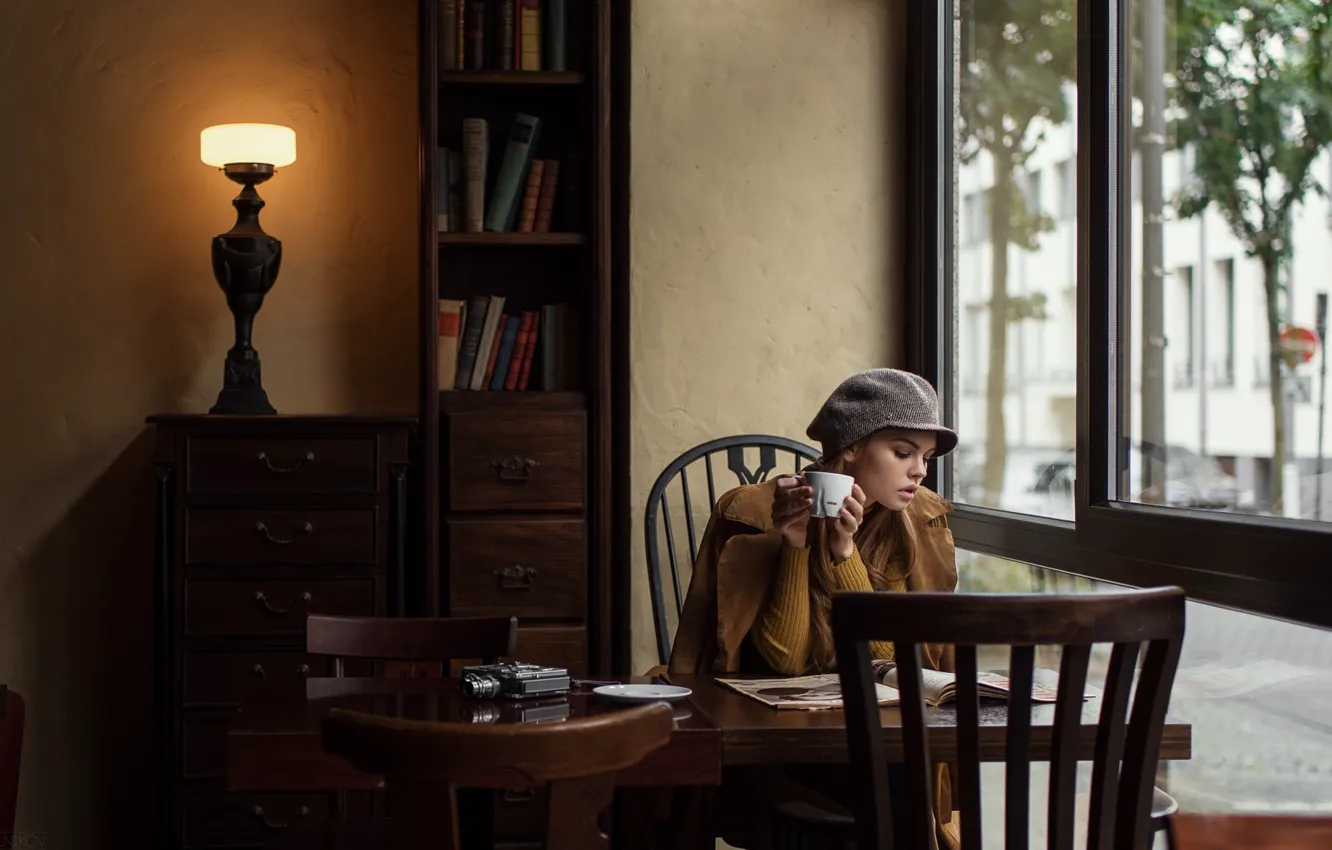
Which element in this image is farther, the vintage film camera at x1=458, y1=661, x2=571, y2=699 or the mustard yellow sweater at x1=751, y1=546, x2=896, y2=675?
the mustard yellow sweater at x1=751, y1=546, x2=896, y2=675

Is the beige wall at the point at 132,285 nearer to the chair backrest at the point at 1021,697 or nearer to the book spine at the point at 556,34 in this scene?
the book spine at the point at 556,34

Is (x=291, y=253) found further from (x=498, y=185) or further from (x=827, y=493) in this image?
(x=827, y=493)

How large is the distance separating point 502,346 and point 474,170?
0.42m

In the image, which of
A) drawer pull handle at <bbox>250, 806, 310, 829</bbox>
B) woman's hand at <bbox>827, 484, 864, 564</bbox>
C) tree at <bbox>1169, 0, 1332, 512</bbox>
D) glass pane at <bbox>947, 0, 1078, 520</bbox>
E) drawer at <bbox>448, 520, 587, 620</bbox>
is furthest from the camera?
drawer at <bbox>448, 520, 587, 620</bbox>

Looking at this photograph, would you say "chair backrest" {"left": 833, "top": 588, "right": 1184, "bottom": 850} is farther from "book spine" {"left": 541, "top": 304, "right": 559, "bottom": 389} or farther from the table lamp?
the table lamp

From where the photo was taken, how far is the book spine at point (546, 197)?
3.29m

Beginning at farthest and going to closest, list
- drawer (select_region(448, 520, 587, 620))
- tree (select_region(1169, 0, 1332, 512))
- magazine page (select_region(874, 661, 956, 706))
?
drawer (select_region(448, 520, 587, 620)) < tree (select_region(1169, 0, 1332, 512)) < magazine page (select_region(874, 661, 956, 706))

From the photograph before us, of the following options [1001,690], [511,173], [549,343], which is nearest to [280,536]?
[549,343]

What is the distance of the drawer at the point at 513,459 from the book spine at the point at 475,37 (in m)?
0.82

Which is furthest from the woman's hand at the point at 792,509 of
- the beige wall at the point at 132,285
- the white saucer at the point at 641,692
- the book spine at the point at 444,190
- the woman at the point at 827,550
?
the beige wall at the point at 132,285

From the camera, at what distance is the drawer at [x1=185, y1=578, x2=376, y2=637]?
300 centimetres

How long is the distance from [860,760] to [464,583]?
1.80m

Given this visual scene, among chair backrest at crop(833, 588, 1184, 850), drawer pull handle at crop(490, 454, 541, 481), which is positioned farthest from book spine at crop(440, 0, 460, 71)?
chair backrest at crop(833, 588, 1184, 850)

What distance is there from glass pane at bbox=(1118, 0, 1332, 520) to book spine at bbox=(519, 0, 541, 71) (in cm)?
141
